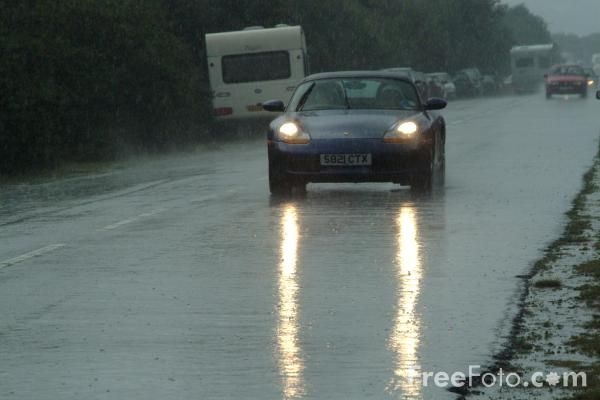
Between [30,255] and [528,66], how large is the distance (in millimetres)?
103355

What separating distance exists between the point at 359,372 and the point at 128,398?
118 cm

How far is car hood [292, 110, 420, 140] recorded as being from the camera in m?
17.9

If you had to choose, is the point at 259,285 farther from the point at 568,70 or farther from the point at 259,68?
the point at 568,70

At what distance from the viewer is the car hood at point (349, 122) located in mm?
17875

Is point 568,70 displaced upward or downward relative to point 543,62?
upward

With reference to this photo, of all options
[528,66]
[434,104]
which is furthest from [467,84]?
[434,104]

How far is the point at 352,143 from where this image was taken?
17781 millimetres

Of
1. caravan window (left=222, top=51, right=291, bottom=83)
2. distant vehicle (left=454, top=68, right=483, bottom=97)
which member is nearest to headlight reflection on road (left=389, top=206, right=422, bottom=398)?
caravan window (left=222, top=51, right=291, bottom=83)

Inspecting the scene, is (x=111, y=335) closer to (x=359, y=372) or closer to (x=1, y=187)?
(x=359, y=372)

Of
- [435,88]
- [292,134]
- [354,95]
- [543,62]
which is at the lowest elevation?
[543,62]

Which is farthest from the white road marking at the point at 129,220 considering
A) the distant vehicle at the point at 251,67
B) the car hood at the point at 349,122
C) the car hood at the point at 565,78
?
the car hood at the point at 565,78

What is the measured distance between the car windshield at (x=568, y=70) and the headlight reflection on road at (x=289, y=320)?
63525 millimetres

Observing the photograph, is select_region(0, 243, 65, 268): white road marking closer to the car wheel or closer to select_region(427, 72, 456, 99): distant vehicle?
the car wheel

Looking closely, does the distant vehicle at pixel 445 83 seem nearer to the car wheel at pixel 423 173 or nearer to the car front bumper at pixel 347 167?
the car wheel at pixel 423 173
